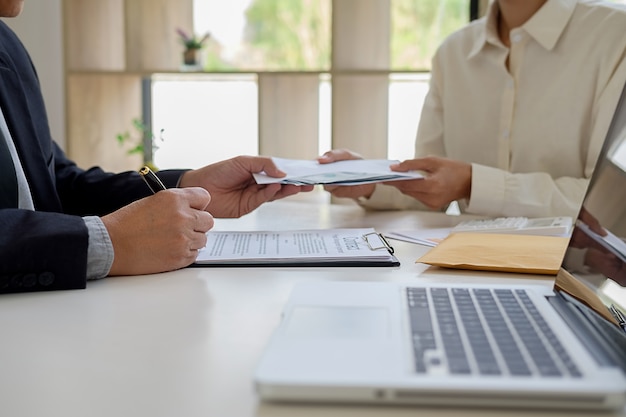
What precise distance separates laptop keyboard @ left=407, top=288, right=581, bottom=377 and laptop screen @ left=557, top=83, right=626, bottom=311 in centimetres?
9

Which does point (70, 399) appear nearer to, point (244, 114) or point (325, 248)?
point (325, 248)

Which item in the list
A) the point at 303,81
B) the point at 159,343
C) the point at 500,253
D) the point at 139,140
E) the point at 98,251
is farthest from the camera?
the point at 139,140

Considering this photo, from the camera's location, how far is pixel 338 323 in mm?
735

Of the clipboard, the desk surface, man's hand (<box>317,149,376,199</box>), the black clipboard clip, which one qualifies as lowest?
the desk surface

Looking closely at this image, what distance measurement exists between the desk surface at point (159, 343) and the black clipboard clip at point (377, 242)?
30 mm

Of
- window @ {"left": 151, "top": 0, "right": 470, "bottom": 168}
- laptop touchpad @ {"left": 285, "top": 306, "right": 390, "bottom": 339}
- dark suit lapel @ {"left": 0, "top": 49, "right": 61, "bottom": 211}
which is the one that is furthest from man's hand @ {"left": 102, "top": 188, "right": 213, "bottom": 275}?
window @ {"left": 151, "top": 0, "right": 470, "bottom": 168}

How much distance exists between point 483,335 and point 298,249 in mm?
589

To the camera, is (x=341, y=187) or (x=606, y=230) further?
(x=341, y=187)

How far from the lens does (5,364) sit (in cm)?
74

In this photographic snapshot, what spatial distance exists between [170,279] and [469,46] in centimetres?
139

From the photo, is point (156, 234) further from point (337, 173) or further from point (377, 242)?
point (337, 173)

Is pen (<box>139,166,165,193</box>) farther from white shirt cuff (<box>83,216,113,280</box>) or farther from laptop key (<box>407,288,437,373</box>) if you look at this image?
laptop key (<box>407,288,437,373</box>)

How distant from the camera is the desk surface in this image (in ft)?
2.05

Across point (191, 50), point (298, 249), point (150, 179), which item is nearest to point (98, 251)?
point (150, 179)
